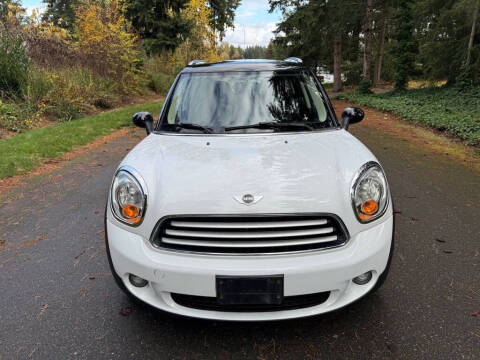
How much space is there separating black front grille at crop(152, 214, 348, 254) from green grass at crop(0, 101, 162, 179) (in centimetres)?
478

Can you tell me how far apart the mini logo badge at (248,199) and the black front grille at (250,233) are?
0.07 metres

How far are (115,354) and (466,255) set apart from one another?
2827mm

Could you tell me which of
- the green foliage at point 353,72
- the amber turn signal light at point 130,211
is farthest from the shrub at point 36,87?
the green foliage at point 353,72

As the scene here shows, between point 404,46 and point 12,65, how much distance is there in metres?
16.4

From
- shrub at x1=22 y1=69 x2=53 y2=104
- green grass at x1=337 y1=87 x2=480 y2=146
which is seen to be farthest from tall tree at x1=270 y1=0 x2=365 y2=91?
shrub at x1=22 y1=69 x2=53 y2=104

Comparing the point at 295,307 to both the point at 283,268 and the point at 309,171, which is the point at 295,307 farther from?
the point at 309,171

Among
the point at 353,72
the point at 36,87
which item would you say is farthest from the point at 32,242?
the point at 353,72

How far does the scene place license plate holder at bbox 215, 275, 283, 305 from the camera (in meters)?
1.63

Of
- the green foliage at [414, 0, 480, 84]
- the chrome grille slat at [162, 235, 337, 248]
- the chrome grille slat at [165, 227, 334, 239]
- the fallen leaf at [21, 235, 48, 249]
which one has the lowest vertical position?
the fallen leaf at [21, 235, 48, 249]

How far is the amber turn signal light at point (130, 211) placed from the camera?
6.15 feet

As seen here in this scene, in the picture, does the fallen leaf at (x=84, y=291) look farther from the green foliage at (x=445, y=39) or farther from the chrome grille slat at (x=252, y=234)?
the green foliage at (x=445, y=39)

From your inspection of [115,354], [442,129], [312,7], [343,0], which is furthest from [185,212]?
[312,7]

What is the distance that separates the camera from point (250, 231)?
5.74ft

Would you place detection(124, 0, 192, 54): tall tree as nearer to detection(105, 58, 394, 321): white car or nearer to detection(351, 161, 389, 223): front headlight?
detection(105, 58, 394, 321): white car
